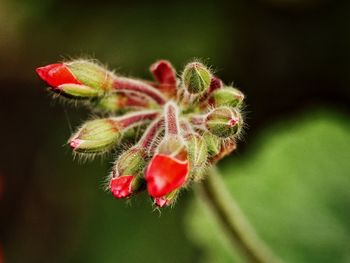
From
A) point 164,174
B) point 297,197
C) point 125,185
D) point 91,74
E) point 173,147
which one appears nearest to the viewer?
point 164,174

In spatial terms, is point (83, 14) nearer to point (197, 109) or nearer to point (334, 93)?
point (334, 93)

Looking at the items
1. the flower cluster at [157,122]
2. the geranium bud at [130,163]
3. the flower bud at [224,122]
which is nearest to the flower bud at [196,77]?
the flower cluster at [157,122]

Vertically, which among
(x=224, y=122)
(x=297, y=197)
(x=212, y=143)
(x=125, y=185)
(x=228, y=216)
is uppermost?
(x=224, y=122)

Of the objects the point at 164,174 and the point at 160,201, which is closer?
the point at 164,174

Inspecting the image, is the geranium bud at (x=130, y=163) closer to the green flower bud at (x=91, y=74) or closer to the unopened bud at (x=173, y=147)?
the unopened bud at (x=173, y=147)

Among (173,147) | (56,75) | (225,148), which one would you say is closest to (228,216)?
(225,148)

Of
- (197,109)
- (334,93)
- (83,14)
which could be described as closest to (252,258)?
(197,109)

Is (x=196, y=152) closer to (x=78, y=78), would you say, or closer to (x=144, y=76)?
(x=78, y=78)

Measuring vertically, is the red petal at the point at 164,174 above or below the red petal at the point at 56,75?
below
